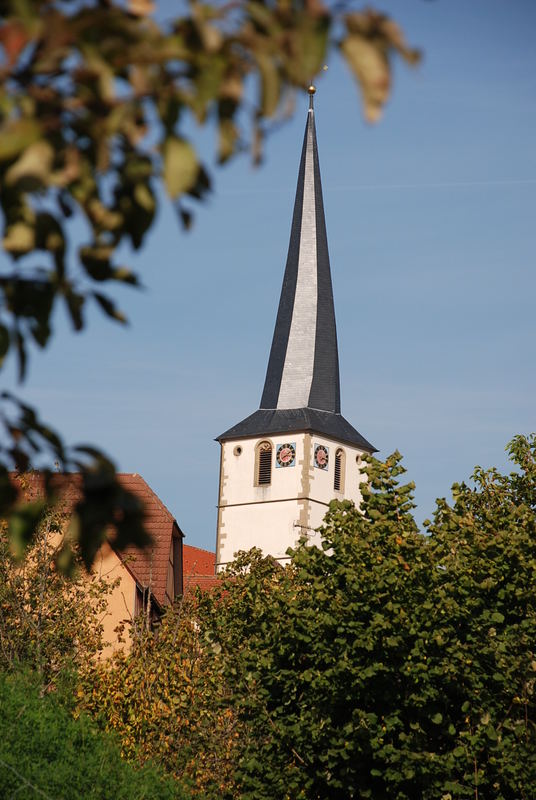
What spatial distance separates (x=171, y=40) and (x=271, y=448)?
260 ft

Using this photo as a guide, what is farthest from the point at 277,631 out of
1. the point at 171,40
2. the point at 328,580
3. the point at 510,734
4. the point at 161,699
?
the point at 171,40

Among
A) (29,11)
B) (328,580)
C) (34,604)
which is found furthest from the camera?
(34,604)

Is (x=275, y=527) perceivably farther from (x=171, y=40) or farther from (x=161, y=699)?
(x=171, y=40)

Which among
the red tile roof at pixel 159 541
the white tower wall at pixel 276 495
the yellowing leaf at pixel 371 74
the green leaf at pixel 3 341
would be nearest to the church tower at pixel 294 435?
the white tower wall at pixel 276 495

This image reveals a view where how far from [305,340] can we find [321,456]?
7.41m

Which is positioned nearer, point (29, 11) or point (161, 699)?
point (29, 11)

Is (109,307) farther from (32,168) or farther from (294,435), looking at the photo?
(294,435)

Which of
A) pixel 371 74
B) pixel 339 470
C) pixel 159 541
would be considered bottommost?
pixel 371 74

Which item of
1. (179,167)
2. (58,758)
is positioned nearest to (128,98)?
(179,167)

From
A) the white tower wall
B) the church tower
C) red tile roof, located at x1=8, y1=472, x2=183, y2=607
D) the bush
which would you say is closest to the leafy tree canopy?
the bush

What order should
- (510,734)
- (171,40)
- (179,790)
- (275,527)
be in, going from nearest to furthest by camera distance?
(171,40)
(510,734)
(179,790)
(275,527)

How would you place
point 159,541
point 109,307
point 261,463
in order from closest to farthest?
1. point 109,307
2. point 159,541
3. point 261,463

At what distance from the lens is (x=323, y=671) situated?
55.8 ft

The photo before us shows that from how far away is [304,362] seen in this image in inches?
3211
